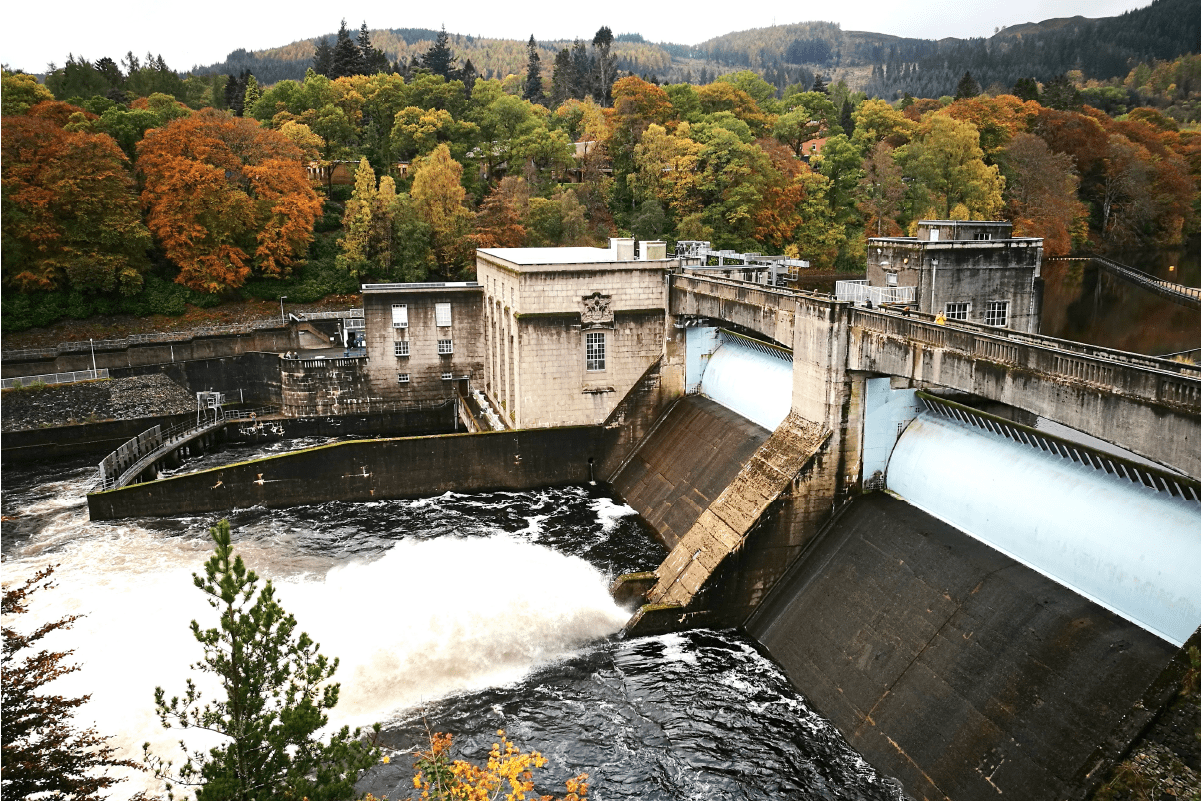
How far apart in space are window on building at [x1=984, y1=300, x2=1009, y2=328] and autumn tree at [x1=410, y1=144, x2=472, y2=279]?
36496mm

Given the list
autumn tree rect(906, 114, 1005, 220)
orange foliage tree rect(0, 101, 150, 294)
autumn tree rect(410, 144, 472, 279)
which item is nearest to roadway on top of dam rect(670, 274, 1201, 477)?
autumn tree rect(410, 144, 472, 279)

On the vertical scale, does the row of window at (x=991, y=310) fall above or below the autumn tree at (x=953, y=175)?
below

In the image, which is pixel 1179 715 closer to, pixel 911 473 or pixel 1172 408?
pixel 1172 408

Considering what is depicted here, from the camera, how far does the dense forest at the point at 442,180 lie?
5591cm

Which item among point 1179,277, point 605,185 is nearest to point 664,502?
point 605,185

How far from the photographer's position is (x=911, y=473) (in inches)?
941

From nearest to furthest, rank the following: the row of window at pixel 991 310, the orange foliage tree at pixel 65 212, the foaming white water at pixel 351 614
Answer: the foaming white water at pixel 351 614 → the row of window at pixel 991 310 → the orange foliage tree at pixel 65 212

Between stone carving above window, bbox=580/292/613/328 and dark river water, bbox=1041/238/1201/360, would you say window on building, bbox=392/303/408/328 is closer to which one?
stone carving above window, bbox=580/292/613/328

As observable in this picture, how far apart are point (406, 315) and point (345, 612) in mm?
23969

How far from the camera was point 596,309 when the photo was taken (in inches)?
1459

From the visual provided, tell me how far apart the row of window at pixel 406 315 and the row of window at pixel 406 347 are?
854mm

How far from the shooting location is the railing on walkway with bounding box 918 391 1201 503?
17.3m

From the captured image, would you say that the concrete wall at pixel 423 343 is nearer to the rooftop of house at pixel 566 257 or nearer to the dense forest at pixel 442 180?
the rooftop of house at pixel 566 257

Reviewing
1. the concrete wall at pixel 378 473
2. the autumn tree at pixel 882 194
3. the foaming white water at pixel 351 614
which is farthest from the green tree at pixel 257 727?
the autumn tree at pixel 882 194
